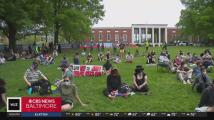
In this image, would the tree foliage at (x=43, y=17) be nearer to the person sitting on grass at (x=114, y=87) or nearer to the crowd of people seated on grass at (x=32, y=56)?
the crowd of people seated on grass at (x=32, y=56)

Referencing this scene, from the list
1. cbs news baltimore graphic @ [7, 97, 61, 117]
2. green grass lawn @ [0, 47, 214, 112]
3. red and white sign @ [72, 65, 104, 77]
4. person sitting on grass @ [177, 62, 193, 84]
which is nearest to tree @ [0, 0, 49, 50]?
red and white sign @ [72, 65, 104, 77]

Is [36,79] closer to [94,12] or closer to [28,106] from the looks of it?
[28,106]

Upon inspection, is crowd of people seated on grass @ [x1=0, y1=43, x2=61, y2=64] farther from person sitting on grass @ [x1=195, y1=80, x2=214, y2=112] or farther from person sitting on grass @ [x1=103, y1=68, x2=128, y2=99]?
person sitting on grass @ [x1=195, y1=80, x2=214, y2=112]

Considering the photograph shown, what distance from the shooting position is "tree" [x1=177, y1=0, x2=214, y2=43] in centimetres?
6119

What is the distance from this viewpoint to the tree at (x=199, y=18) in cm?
6119

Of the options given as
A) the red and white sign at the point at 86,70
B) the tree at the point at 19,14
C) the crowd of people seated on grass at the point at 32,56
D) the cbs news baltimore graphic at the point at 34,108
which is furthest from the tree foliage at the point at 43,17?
the cbs news baltimore graphic at the point at 34,108

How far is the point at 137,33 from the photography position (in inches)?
3856

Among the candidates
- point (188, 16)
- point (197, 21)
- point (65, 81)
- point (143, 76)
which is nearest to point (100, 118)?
point (65, 81)

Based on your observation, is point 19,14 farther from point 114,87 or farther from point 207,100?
point 207,100

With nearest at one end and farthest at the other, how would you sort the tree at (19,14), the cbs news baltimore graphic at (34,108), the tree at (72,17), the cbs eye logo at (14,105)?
the cbs news baltimore graphic at (34,108), the cbs eye logo at (14,105), the tree at (19,14), the tree at (72,17)

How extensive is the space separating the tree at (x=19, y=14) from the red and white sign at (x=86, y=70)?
1916 centimetres

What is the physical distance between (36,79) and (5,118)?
618cm

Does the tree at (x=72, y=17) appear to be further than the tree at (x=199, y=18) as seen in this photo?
No

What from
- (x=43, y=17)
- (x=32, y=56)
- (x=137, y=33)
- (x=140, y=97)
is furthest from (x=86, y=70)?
(x=137, y=33)
